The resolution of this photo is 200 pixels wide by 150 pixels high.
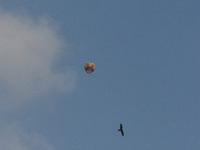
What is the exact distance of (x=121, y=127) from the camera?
5256cm

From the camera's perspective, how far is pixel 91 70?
6906 cm

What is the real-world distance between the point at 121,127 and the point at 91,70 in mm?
21524

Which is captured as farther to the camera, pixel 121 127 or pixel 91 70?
pixel 91 70

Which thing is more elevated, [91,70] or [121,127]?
[91,70]
